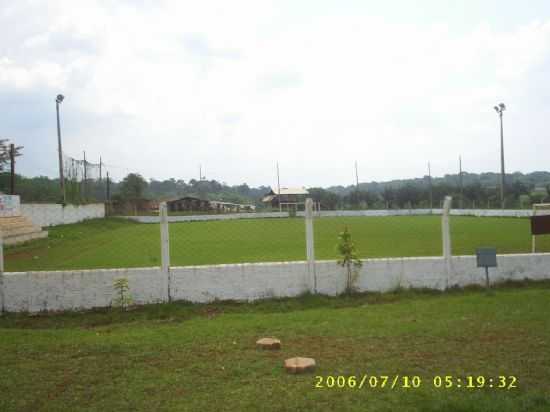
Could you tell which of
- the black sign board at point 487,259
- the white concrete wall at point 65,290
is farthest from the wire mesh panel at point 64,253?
the black sign board at point 487,259

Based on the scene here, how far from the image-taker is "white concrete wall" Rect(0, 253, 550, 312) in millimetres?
6984

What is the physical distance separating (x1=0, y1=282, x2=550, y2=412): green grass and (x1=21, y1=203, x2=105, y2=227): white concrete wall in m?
20.8

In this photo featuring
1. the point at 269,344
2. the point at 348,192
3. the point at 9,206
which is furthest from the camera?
the point at 348,192

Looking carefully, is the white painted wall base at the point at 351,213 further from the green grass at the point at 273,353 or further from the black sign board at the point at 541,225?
the green grass at the point at 273,353

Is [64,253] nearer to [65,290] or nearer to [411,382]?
[65,290]

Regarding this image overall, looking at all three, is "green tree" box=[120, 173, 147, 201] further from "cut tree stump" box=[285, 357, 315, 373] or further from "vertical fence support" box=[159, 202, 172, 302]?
"cut tree stump" box=[285, 357, 315, 373]

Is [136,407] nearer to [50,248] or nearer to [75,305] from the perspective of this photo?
[75,305]

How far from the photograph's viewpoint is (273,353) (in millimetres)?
4668

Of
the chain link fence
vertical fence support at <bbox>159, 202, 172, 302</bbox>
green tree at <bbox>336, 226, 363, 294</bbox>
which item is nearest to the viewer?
vertical fence support at <bbox>159, 202, 172, 302</bbox>

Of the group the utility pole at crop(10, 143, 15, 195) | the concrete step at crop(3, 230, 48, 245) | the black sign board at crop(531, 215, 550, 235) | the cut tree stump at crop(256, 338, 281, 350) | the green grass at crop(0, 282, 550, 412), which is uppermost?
the utility pole at crop(10, 143, 15, 195)

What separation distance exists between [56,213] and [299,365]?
28.8m

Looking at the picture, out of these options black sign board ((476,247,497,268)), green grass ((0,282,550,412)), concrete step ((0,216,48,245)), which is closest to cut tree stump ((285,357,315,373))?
green grass ((0,282,550,412))

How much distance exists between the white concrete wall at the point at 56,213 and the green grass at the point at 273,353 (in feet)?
68.2

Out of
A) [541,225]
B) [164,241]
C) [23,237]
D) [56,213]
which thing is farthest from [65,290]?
[56,213]
